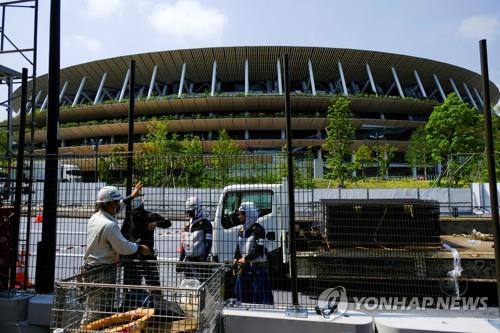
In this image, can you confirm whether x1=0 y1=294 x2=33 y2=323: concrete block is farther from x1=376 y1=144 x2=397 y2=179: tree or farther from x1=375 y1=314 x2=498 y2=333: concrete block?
x1=376 y1=144 x2=397 y2=179: tree

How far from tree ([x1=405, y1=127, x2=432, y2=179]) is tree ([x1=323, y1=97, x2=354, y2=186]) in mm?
9460

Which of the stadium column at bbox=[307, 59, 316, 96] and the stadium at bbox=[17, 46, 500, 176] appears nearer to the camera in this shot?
the stadium at bbox=[17, 46, 500, 176]

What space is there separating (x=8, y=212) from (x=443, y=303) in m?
6.62

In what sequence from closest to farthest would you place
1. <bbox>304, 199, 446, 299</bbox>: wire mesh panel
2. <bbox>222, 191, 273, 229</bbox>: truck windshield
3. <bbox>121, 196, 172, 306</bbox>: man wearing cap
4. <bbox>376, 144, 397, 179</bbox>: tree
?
<bbox>121, 196, 172, 306</bbox>: man wearing cap, <bbox>304, 199, 446, 299</bbox>: wire mesh panel, <bbox>222, 191, 273, 229</bbox>: truck windshield, <bbox>376, 144, 397, 179</bbox>: tree

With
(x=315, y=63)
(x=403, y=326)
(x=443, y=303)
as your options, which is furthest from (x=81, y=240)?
(x=315, y=63)

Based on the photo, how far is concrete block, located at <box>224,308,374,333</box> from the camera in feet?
12.4

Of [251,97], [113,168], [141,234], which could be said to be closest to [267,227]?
[141,234]

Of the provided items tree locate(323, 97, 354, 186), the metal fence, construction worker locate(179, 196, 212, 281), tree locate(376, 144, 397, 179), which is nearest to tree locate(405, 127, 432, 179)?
tree locate(376, 144, 397, 179)

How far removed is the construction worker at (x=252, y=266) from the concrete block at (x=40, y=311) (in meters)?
2.37

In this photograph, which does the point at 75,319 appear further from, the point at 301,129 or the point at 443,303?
the point at 301,129

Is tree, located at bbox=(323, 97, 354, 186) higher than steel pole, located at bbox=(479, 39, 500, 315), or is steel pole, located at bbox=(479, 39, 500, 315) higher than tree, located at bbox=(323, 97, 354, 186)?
tree, located at bbox=(323, 97, 354, 186)

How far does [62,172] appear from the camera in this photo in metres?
5.30

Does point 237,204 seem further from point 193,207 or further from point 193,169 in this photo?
point 193,169

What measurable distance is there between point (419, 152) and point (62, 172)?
Answer: 142 feet
